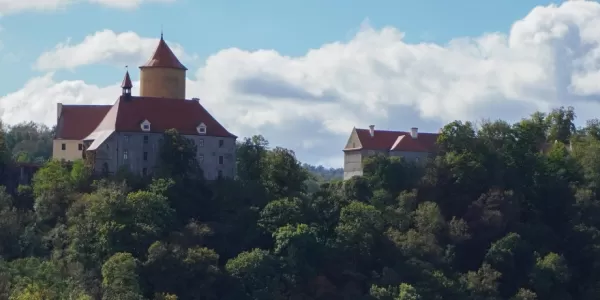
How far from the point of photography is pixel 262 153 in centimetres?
8869

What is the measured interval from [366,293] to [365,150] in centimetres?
1706

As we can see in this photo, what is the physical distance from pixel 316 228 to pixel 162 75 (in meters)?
15.7

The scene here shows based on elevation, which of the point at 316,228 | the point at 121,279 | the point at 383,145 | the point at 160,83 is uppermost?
the point at 160,83

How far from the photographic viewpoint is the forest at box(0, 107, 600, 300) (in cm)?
7531

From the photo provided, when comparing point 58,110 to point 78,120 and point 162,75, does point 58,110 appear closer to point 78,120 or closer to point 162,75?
point 78,120

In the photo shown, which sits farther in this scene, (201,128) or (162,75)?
(162,75)

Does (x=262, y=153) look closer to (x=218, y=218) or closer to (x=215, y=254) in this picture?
(x=218, y=218)

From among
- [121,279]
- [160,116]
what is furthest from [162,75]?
[121,279]

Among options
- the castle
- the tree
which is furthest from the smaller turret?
the tree

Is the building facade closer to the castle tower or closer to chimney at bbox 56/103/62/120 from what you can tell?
the castle tower

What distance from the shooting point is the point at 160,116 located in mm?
85438

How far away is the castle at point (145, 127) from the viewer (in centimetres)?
8369

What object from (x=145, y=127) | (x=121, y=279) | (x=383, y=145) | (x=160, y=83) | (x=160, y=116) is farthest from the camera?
(x=383, y=145)

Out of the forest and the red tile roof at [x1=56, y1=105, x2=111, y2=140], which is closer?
the forest
